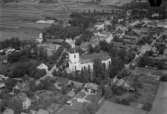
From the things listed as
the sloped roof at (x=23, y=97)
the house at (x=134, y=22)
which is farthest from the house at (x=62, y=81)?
the house at (x=134, y=22)

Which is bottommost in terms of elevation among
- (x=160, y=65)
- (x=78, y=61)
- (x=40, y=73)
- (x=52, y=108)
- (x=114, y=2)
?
(x=52, y=108)

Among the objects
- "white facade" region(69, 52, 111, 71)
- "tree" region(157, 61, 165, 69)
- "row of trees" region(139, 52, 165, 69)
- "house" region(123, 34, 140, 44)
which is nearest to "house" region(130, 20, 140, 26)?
"house" region(123, 34, 140, 44)

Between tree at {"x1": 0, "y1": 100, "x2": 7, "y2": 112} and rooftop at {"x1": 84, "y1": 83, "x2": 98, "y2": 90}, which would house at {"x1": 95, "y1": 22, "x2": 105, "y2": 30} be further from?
tree at {"x1": 0, "y1": 100, "x2": 7, "y2": 112}

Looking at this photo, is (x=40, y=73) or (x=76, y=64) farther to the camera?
(x=76, y=64)

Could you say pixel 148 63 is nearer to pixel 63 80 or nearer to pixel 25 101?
pixel 63 80

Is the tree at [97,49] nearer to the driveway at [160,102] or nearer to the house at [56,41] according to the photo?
the house at [56,41]

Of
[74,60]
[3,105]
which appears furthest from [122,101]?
[3,105]
